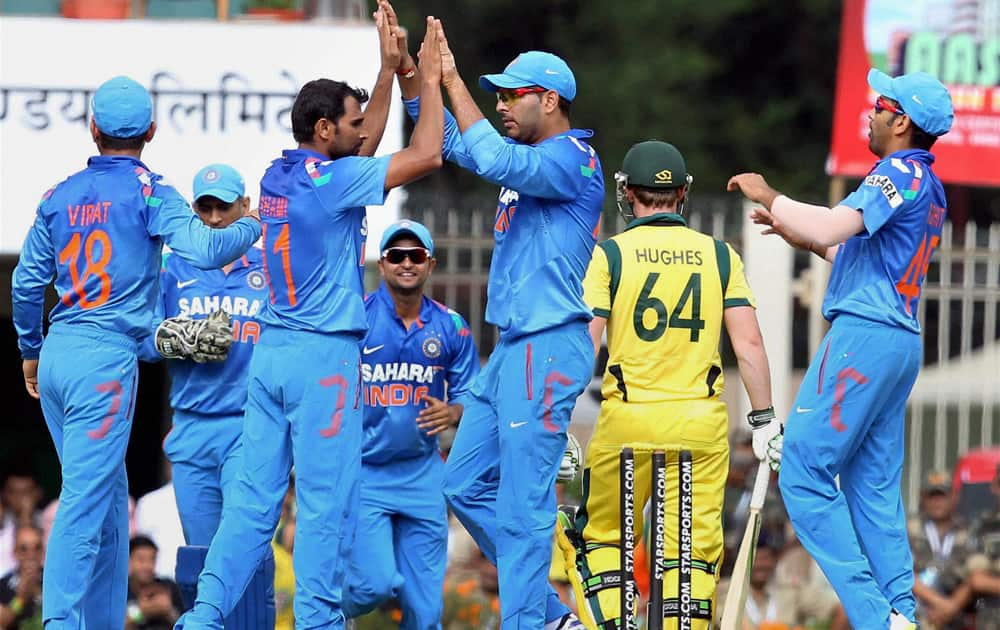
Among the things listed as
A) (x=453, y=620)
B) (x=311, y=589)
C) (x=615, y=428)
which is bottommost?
(x=453, y=620)

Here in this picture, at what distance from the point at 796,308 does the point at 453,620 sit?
447 cm

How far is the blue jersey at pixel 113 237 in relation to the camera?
8469mm

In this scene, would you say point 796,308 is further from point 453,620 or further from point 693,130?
point 693,130

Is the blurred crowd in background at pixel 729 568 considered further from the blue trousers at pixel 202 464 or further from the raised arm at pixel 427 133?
the raised arm at pixel 427 133

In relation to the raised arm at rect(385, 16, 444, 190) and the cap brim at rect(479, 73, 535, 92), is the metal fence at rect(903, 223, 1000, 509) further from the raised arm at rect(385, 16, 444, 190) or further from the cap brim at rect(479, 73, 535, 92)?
the raised arm at rect(385, 16, 444, 190)

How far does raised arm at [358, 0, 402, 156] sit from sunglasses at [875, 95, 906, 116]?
213cm

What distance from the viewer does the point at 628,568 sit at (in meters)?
8.71

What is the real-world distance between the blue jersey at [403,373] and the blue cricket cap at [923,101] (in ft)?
8.77

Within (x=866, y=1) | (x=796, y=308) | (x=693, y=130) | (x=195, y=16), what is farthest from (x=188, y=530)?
(x=693, y=130)

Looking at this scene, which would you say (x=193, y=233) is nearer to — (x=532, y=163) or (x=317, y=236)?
(x=317, y=236)

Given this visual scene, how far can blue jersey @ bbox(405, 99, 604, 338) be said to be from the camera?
8.30 meters

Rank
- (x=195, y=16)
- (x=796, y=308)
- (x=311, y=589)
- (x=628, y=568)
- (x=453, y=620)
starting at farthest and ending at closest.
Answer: (x=796, y=308) < (x=195, y=16) < (x=453, y=620) < (x=628, y=568) < (x=311, y=589)

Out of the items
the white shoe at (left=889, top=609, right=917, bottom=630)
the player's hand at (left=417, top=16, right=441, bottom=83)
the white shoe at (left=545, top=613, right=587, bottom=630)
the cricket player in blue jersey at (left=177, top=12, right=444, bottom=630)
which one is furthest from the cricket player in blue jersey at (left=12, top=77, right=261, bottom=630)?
the white shoe at (left=889, top=609, right=917, bottom=630)

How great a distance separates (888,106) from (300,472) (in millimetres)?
3020
